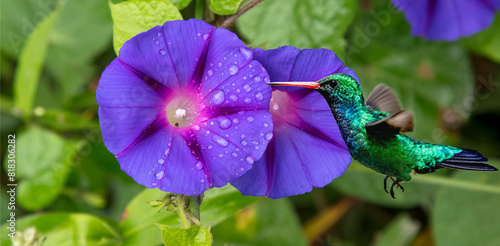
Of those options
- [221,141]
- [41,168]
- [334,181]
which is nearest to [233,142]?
[221,141]

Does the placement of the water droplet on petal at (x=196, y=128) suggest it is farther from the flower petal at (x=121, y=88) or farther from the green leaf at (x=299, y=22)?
the green leaf at (x=299, y=22)

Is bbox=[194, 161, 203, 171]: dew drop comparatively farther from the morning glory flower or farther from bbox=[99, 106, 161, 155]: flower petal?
bbox=[99, 106, 161, 155]: flower petal

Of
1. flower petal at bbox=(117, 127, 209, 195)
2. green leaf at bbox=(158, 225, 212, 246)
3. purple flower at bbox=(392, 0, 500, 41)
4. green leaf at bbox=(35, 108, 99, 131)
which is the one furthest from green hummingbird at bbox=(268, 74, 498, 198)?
green leaf at bbox=(35, 108, 99, 131)

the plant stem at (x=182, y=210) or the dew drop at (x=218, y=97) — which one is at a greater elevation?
the dew drop at (x=218, y=97)

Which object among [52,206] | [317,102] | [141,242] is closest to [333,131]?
[317,102]

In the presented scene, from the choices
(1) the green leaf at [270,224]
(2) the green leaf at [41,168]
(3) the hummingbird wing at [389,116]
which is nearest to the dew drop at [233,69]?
(3) the hummingbird wing at [389,116]

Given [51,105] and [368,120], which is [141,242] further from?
[51,105]
